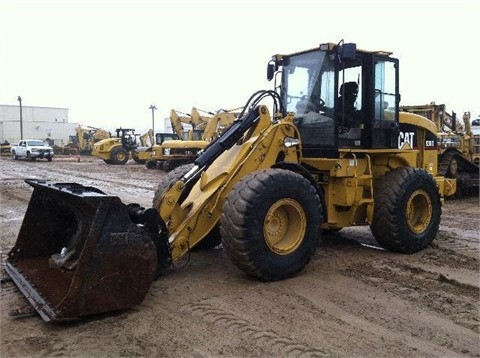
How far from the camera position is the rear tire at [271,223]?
191 inches

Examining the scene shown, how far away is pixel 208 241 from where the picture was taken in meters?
6.50

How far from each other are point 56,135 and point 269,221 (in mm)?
73263

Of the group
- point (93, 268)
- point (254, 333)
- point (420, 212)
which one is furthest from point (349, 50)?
→ point (93, 268)

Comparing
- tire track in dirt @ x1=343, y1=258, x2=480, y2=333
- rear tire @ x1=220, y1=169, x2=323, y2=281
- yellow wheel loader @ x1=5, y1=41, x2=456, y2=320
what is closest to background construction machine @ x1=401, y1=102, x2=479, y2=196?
A: yellow wheel loader @ x1=5, y1=41, x2=456, y2=320

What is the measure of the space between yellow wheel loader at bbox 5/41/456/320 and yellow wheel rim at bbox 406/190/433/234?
2 cm

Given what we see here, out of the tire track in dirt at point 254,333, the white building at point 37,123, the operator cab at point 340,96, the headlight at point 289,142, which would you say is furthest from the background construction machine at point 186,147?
the white building at point 37,123

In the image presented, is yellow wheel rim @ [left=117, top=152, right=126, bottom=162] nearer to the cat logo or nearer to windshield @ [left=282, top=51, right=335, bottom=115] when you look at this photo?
windshield @ [left=282, top=51, right=335, bottom=115]

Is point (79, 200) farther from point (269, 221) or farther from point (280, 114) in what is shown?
point (280, 114)

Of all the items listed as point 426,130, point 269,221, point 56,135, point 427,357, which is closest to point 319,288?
point 269,221

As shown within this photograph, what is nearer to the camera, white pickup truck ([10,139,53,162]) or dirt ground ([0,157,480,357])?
dirt ground ([0,157,480,357])

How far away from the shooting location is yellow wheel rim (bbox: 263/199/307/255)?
17.1ft

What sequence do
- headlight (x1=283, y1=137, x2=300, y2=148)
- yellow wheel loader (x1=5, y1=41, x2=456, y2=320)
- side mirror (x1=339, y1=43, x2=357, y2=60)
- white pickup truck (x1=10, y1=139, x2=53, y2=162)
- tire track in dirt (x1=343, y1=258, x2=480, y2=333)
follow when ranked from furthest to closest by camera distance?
white pickup truck (x1=10, y1=139, x2=53, y2=162) < side mirror (x1=339, y1=43, x2=357, y2=60) < headlight (x1=283, y1=137, x2=300, y2=148) < tire track in dirt (x1=343, y1=258, x2=480, y2=333) < yellow wheel loader (x1=5, y1=41, x2=456, y2=320)

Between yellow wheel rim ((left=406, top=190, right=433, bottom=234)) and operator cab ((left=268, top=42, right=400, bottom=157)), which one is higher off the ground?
operator cab ((left=268, top=42, right=400, bottom=157))

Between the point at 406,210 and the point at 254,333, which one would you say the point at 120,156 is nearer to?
the point at 406,210
